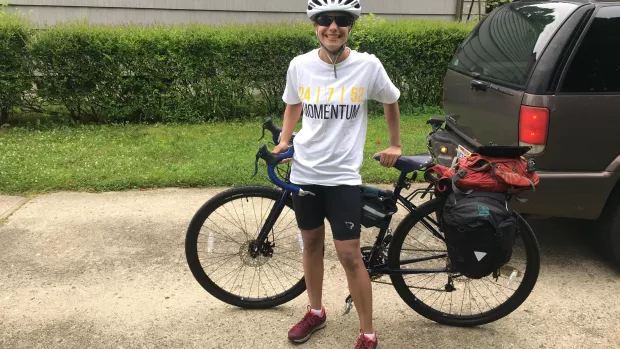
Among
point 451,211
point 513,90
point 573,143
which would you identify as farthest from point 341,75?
point 573,143

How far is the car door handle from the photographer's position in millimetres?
3727

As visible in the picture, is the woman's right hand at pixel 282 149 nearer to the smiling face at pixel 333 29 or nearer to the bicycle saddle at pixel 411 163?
the bicycle saddle at pixel 411 163

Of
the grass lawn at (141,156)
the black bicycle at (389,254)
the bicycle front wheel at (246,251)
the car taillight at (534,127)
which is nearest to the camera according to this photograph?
the black bicycle at (389,254)

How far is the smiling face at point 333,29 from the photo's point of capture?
2375 mm

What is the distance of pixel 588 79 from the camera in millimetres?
3281

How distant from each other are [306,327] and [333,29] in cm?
164

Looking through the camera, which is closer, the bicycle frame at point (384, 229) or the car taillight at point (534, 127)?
the bicycle frame at point (384, 229)

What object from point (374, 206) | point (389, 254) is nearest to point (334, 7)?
point (374, 206)

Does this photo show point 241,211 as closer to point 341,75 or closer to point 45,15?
point 341,75

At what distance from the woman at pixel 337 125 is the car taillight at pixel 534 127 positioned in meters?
1.12

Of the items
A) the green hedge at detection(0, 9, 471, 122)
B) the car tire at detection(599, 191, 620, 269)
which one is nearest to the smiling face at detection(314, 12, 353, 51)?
the car tire at detection(599, 191, 620, 269)

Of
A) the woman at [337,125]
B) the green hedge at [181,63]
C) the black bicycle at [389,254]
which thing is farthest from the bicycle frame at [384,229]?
the green hedge at [181,63]

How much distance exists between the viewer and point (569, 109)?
3.25 m

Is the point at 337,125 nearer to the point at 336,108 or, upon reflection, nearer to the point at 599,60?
the point at 336,108
